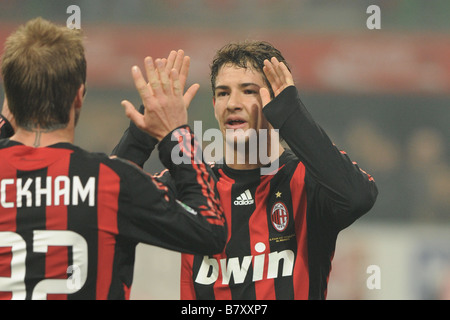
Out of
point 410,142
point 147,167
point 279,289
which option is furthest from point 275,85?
point 410,142

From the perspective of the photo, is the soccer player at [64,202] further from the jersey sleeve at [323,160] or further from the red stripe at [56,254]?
the jersey sleeve at [323,160]

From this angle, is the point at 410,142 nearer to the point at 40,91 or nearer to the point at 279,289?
the point at 279,289

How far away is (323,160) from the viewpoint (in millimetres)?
2402

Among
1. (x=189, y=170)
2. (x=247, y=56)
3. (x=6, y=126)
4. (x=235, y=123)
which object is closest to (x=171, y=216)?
(x=189, y=170)

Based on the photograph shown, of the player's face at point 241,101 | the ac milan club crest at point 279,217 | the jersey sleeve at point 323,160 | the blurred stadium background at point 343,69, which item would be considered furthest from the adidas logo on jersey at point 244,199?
the blurred stadium background at point 343,69

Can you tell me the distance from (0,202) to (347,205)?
1243 mm

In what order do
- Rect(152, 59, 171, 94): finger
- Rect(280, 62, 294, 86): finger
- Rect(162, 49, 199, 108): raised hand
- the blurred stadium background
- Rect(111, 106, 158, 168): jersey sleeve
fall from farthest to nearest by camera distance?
1. the blurred stadium background
2. Rect(280, 62, 294, 86): finger
3. Rect(111, 106, 158, 168): jersey sleeve
4. Rect(162, 49, 199, 108): raised hand
5. Rect(152, 59, 171, 94): finger

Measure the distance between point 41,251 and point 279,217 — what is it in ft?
3.80

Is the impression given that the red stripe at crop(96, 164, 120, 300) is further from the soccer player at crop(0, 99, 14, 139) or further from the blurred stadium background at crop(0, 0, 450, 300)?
the blurred stadium background at crop(0, 0, 450, 300)

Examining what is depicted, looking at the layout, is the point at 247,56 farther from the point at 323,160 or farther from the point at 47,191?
the point at 47,191

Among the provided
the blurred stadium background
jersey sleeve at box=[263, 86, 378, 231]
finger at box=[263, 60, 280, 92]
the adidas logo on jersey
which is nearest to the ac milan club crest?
the adidas logo on jersey

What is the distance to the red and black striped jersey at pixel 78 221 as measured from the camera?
71.5 inches

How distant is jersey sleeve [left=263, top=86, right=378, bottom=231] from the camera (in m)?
2.40

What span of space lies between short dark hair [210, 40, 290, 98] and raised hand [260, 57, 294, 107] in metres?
0.42
